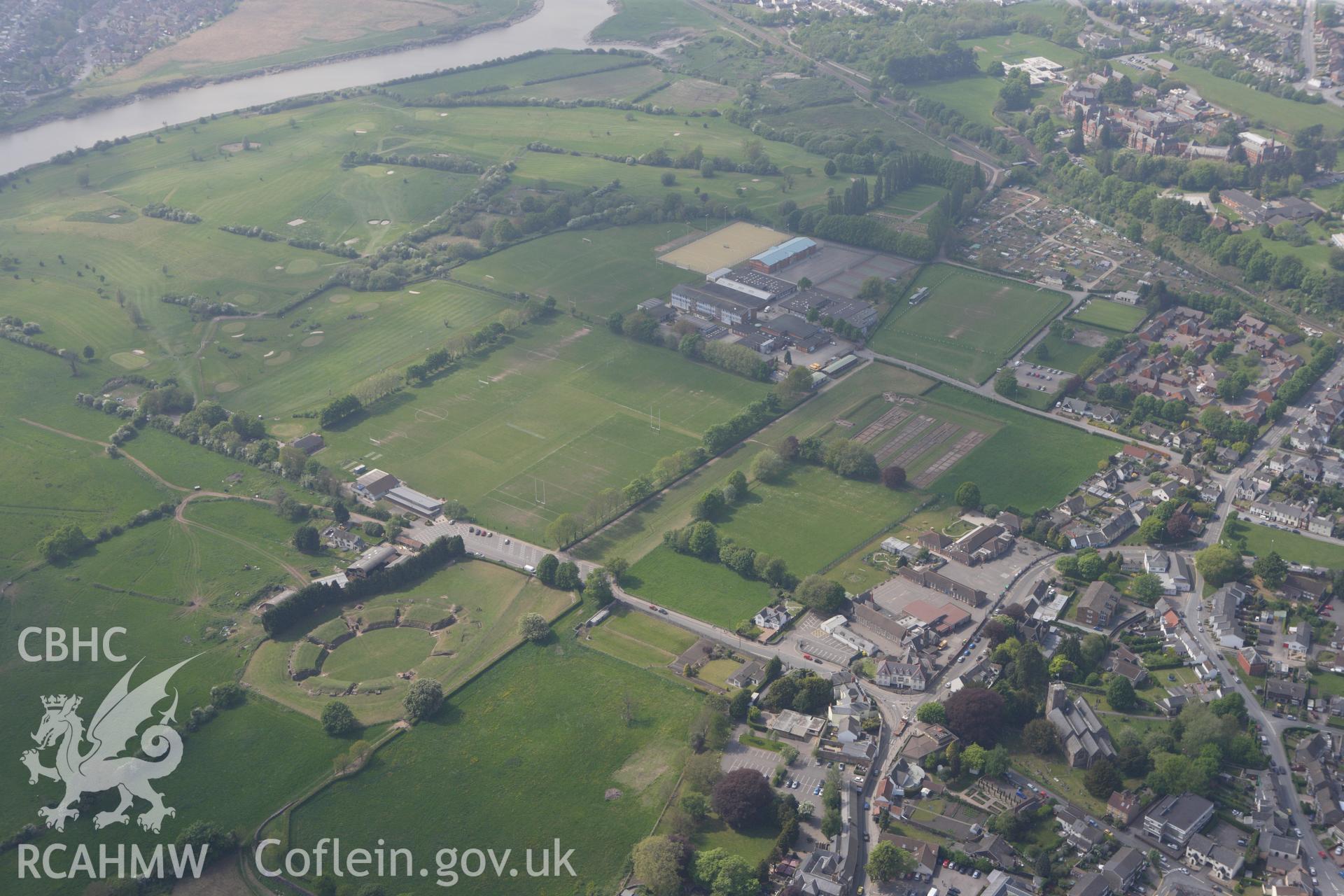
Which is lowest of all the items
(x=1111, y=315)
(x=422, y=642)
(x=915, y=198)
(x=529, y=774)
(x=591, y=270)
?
(x=1111, y=315)

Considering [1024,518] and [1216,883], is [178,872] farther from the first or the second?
[1024,518]

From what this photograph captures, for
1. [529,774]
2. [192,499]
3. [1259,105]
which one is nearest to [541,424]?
[192,499]

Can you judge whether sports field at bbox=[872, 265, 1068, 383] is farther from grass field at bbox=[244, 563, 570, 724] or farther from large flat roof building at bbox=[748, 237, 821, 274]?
grass field at bbox=[244, 563, 570, 724]

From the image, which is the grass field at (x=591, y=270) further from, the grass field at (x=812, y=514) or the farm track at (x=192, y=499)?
the farm track at (x=192, y=499)

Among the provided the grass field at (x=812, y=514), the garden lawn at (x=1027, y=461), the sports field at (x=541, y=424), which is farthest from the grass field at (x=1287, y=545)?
the sports field at (x=541, y=424)

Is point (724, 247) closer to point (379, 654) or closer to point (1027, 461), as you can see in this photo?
point (1027, 461)

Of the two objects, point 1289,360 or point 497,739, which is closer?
point 497,739

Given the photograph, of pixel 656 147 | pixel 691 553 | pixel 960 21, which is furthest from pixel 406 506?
pixel 960 21
